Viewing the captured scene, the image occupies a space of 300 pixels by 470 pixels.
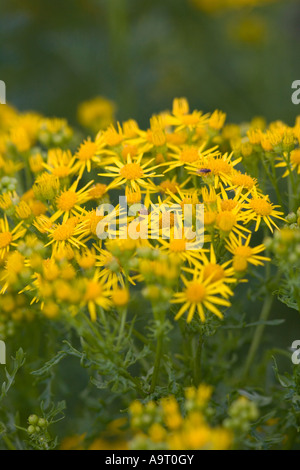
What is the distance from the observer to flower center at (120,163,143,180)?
78.0 inches

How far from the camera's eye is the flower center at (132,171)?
198cm

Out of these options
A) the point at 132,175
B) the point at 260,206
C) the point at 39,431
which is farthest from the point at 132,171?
the point at 39,431

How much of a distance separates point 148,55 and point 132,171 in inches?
98.1

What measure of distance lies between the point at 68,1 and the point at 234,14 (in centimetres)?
155

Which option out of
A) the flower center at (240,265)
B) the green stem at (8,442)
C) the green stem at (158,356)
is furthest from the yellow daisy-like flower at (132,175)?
the green stem at (8,442)

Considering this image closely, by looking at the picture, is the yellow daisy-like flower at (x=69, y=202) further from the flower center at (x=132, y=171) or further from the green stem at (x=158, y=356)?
the green stem at (x=158, y=356)

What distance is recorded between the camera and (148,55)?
4199 millimetres

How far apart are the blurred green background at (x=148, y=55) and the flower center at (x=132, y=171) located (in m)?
1.91

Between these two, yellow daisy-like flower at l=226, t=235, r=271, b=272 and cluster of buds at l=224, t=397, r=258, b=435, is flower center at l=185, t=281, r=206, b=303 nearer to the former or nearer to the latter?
yellow daisy-like flower at l=226, t=235, r=271, b=272

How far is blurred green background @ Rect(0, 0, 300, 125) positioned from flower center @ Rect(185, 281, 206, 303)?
245 cm

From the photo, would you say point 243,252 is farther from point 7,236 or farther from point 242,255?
point 7,236

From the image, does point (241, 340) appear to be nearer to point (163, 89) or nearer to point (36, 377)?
point (36, 377)

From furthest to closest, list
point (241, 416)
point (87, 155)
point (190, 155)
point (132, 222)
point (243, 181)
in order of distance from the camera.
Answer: point (87, 155)
point (190, 155)
point (243, 181)
point (132, 222)
point (241, 416)
